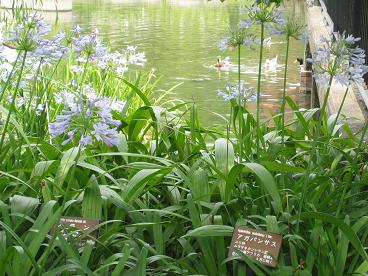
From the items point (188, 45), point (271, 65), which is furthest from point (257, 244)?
point (188, 45)

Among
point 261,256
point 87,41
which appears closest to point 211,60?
point 87,41

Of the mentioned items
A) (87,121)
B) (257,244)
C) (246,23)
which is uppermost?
(246,23)

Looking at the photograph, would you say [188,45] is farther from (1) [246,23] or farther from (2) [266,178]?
(2) [266,178]

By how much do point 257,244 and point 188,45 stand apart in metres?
13.5

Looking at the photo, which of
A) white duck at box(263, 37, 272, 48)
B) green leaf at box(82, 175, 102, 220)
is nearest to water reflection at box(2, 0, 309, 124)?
white duck at box(263, 37, 272, 48)

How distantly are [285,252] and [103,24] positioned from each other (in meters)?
17.7

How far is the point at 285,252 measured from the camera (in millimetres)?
2441

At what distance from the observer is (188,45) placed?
15.7 meters

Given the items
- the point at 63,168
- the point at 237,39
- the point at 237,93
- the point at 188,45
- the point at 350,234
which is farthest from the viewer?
the point at 188,45

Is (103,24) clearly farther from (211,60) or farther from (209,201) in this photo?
(209,201)

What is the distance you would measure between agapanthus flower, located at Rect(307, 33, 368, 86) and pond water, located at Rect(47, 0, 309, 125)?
2.04 ft

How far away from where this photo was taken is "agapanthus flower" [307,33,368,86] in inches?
96.5

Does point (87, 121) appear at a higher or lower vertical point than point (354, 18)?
higher

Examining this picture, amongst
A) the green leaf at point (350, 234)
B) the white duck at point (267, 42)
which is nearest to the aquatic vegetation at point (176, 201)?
the green leaf at point (350, 234)
